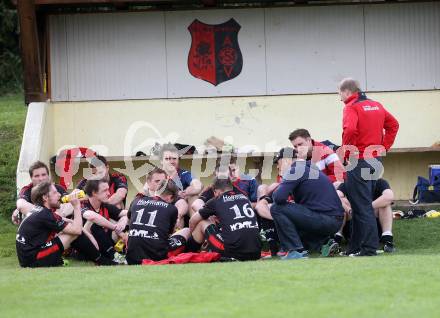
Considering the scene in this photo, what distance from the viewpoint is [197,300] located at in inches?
334

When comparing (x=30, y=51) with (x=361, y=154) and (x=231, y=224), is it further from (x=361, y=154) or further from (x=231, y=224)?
(x=361, y=154)

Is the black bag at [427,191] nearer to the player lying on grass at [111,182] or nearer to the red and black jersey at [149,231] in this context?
the player lying on grass at [111,182]

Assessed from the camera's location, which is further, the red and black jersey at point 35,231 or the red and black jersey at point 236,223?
the red and black jersey at point 236,223

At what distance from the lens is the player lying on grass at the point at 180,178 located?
1388cm

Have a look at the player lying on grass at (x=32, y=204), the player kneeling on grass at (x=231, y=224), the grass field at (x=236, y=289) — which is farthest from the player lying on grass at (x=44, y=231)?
the player kneeling on grass at (x=231, y=224)

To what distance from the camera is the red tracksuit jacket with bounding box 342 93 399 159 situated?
478 inches

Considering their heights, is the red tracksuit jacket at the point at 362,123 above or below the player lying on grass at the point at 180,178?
above

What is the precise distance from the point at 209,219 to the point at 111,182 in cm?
215

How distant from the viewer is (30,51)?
54.1 ft

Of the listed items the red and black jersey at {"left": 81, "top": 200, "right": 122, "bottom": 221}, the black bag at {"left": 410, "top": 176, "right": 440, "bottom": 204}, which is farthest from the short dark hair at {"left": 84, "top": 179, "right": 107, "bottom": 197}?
the black bag at {"left": 410, "top": 176, "right": 440, "bottom": 204}

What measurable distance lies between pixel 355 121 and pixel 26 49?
21.0 ft

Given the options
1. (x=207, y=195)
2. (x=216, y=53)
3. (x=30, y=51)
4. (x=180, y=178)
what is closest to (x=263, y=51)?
(x=216, y=53)

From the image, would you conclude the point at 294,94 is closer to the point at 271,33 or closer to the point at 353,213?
the point at 271,33

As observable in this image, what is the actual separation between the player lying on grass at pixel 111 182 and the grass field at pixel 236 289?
2.47m
